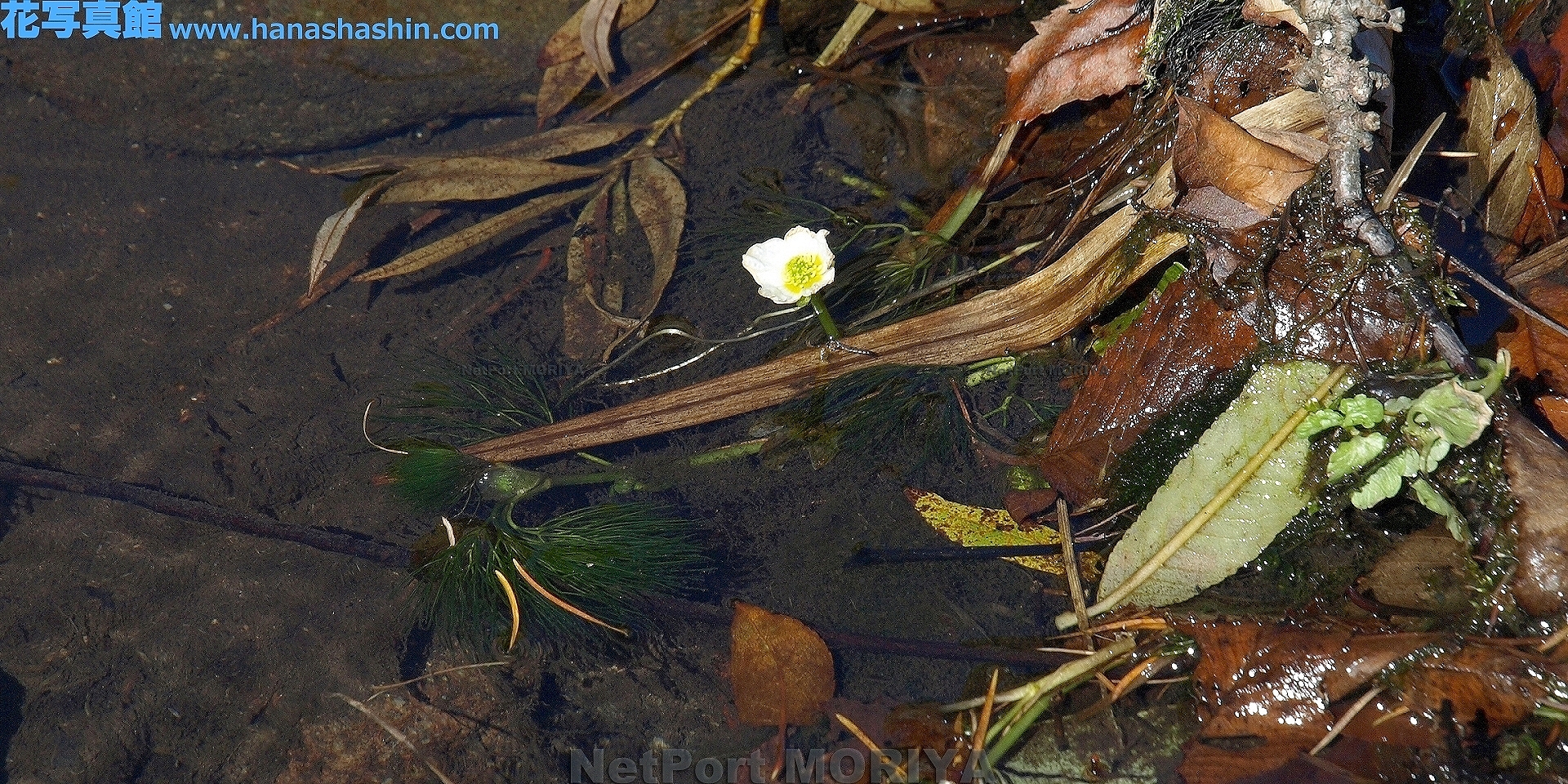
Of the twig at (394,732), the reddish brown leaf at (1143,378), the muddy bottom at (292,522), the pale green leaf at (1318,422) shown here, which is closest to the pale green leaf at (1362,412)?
the pale green leaf at (1318,422)

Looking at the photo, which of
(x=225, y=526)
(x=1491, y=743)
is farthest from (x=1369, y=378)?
(x=225, y=526)

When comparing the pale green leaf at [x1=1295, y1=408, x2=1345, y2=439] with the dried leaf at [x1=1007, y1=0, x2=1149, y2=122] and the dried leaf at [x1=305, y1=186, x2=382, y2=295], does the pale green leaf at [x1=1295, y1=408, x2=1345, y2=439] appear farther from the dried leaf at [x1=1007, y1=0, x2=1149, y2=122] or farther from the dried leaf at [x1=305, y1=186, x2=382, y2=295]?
the dried leaf at [x1=305, y1=186, x2=382, y2=295]

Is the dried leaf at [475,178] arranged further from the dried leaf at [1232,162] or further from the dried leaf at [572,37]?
the dried leaf at [1232,162]

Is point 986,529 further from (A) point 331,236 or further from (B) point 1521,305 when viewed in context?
(A) point 331,236

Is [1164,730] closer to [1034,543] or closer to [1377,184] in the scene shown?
[1034,543]

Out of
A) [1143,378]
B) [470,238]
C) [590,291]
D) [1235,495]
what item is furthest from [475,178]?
[1235,495]
